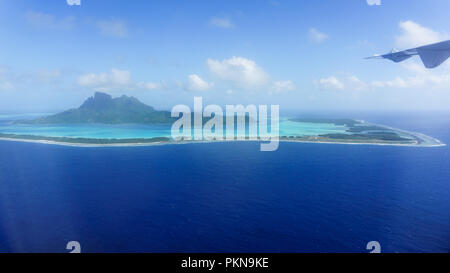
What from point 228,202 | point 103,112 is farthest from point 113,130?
point 228,202

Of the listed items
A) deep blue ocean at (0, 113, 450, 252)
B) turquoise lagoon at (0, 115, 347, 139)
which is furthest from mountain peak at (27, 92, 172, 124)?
deep blue ocean at (0, 113, 450, 252)

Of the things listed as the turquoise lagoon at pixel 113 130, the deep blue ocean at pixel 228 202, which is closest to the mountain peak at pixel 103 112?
the turquoise lagoon at pixel 113 130

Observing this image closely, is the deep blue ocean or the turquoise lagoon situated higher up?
the turquoise lagoon

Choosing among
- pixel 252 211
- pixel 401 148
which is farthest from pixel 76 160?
pixel 401 148

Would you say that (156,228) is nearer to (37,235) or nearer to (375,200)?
(37,235)

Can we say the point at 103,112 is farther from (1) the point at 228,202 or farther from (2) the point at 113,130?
(1) the point at 228,202

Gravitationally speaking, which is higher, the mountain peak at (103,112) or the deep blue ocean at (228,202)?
the mountain peak at (103,112)

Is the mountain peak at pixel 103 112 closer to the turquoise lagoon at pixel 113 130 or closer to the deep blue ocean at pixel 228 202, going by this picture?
the turquoise lagoon at pixel 113 130

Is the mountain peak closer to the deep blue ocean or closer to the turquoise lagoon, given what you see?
the turquoise lagoon
